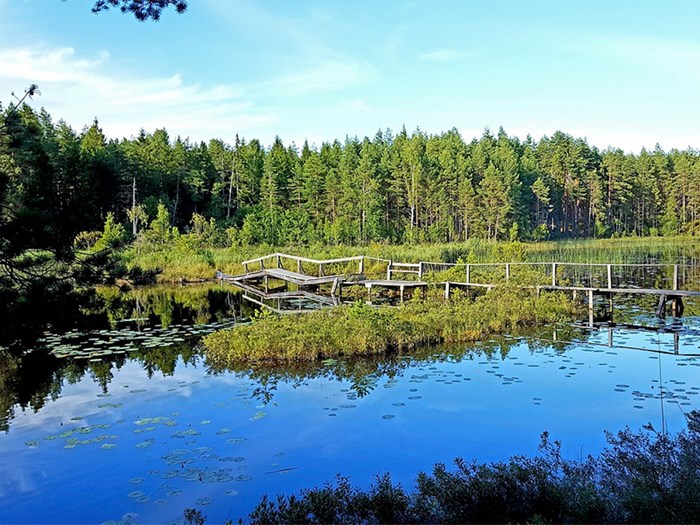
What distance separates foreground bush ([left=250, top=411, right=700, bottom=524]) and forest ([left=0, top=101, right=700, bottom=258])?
3649 cm

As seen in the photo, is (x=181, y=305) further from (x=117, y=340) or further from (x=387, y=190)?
(x=387, y=190)

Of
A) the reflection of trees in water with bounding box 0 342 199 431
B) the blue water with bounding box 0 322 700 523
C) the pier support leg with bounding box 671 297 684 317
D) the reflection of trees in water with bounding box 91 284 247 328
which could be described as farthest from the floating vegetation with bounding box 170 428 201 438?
the pier support leg with bounding box 671 297 684 317

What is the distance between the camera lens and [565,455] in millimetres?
6840

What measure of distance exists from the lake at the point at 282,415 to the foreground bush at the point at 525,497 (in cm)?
102

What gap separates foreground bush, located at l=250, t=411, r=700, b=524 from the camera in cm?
464

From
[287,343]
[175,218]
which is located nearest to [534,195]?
[175,218]

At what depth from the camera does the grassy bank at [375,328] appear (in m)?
12.4

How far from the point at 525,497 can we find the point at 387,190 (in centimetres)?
5581

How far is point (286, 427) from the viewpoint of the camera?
27.1 ft

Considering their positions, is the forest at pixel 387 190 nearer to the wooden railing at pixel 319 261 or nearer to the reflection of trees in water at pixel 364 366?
the wooden railing at pixel 319 261

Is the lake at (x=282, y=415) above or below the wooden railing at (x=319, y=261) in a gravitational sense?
below

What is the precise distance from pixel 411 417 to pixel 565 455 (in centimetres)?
242

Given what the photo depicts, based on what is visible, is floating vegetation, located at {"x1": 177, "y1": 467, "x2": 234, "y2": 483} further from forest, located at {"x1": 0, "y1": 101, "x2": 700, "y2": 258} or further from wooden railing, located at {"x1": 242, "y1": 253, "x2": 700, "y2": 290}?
forest, located at {"x1": 0, "y1": 101, "x2": 700, "y2": 258}

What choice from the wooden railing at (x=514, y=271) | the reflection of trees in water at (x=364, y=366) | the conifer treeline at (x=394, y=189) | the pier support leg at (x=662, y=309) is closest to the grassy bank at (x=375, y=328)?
the reflection of trees in water at (x=364, y=366)
